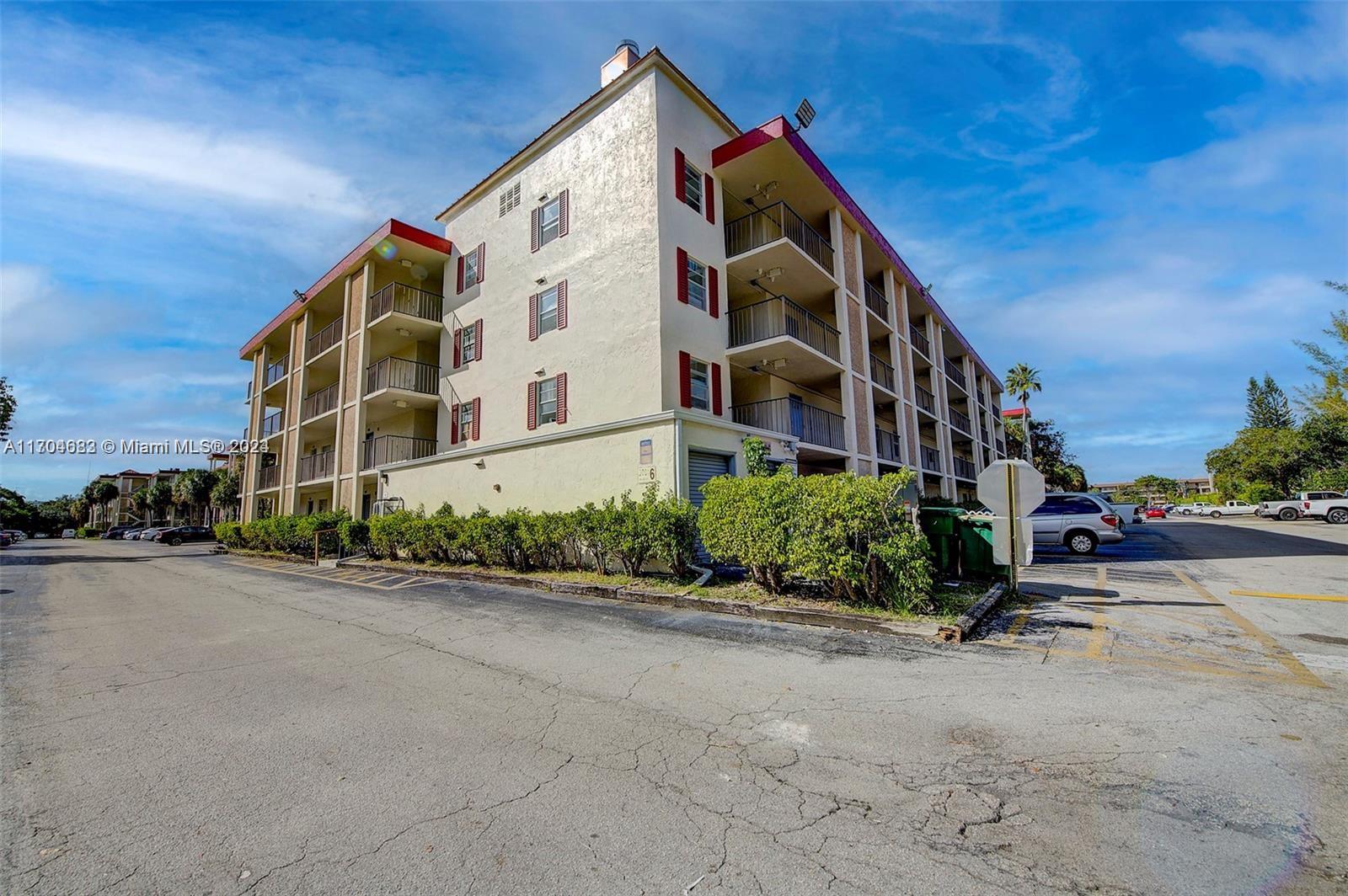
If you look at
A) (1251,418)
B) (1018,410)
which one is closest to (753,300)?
(1018,410)

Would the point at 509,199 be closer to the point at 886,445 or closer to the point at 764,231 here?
the point at 764,231

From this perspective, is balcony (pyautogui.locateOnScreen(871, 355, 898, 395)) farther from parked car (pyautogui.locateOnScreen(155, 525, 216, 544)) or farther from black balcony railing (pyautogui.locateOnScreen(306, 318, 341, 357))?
parked car (pyautogui.locateOnScreen(155, 525, 216, 544))

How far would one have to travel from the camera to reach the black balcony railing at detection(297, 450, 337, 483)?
79.3 ft

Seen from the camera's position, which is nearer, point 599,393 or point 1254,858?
point 1254,858

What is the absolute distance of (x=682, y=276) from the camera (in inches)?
607

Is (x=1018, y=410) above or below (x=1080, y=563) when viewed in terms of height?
above

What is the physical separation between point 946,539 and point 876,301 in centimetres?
1598

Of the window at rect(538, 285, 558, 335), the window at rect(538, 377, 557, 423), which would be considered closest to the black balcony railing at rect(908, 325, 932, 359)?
the window at rect(538, 285, 558, 335)

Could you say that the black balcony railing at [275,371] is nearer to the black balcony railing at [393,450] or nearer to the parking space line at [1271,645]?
the black balcony railing at [393,450]

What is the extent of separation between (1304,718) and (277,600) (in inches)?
557

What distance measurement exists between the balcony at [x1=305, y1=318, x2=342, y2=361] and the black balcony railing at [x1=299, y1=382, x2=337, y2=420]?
1.97 metres

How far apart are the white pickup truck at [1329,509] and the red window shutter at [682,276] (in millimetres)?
37381

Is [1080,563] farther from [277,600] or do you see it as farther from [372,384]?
[372,384]

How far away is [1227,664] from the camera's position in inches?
209
